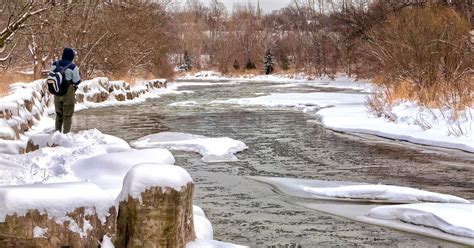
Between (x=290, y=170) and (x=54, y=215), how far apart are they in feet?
17.3

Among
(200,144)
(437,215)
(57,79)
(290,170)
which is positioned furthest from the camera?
(200,144)

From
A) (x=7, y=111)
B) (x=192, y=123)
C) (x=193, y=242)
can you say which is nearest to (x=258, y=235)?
(x=193, y=242)

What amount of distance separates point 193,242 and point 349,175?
437cm

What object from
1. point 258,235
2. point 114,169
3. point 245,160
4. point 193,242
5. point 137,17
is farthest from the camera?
point 137,17

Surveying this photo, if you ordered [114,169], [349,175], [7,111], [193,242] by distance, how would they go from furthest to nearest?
[7,111] → [349,175] → [114,169] → [193,242]

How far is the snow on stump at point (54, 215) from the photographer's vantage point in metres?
4.12

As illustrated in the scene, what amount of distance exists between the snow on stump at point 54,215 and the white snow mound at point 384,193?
3.62 metres

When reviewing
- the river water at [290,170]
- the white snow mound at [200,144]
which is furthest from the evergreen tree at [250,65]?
the white snow mound at [200,144]

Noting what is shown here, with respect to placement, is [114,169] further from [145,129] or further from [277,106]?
[277,106]

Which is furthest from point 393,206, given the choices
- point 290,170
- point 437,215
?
point 290,170

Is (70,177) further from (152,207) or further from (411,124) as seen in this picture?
(411,124)

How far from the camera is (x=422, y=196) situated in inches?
273

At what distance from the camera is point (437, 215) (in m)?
5.86

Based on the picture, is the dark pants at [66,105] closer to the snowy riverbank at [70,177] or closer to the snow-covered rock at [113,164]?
the snowy riverbank at [70,177]
